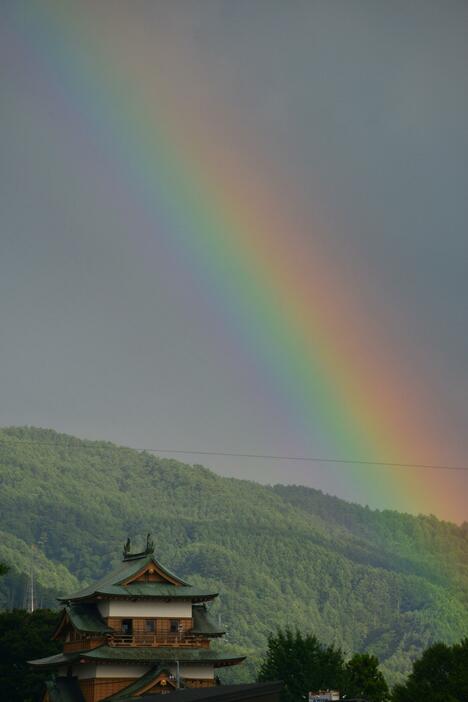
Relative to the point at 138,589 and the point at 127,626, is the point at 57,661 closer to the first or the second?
the point at 127,626

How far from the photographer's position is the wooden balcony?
6044cm

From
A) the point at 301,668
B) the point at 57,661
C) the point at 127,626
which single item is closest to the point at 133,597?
the point at 127,626

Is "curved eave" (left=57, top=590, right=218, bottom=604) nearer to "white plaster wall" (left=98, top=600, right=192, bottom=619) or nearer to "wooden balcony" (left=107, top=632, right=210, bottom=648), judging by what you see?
"white plaster wall" (left=98, top=600, right=192, bottom=619)

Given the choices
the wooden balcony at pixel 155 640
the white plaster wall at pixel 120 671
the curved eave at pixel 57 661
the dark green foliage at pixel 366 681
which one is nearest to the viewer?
the white plaster wall at pixel 120 671

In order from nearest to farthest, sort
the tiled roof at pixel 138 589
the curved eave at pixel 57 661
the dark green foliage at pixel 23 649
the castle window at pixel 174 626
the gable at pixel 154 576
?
Result: the curved eave at pixel 57 661
the tiled roof at pixel 138 589
the castle window at pixel 174 626
the gable at pixel 154 576
the dark green foliage at pixel 23 649

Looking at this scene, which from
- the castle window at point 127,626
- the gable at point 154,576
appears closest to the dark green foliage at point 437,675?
the gable at point 154,576

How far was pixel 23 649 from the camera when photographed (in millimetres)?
84562

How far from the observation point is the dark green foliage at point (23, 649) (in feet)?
262

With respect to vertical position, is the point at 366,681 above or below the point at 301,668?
below

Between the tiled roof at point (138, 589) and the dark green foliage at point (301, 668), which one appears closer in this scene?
the tiled roof at point (138, 589)

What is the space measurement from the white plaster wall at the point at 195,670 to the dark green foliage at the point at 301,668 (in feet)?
67.1

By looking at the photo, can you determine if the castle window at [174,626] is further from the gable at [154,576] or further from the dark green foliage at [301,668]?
the dark green foliage at [301,668]

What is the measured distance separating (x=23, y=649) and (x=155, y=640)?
27695 millimetres

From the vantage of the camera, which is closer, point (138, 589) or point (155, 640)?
point (155, 640)
